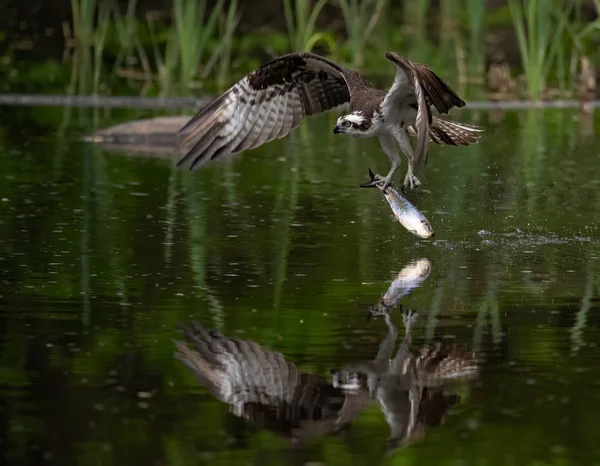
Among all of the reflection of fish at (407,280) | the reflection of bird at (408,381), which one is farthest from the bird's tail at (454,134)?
the reflection of bird at (408,381)

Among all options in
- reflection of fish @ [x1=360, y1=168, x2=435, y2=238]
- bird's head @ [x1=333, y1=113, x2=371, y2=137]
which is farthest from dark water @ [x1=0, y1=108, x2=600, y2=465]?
bird's head @ [x1=333, y1=113, x2=371, y2=137]

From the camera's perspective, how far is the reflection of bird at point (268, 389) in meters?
7.04

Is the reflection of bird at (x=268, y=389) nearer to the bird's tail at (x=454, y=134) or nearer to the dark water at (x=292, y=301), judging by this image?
the dark water at (x=292, y=301)

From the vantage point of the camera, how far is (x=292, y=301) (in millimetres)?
9516

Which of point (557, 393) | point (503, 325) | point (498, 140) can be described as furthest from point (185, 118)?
point (557, 393)

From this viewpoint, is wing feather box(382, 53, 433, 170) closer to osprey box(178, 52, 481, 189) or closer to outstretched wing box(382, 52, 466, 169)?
outstretched wing box(382, 52, 466, 169)

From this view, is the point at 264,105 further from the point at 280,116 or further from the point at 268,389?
the point at 268,389

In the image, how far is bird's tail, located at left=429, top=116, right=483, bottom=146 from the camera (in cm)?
1207

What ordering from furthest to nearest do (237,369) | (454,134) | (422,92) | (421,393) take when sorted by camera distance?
(454,134) → (422,92) → (237,369) → (421,393)

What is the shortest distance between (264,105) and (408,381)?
4786 millimetres

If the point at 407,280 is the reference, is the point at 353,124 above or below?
above

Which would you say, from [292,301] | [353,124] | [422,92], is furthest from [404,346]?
[353,124]

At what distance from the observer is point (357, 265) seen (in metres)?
10.7

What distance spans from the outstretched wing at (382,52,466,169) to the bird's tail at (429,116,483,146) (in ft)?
3.65
